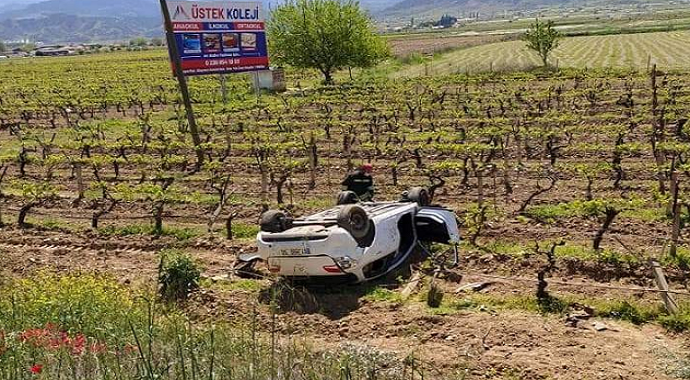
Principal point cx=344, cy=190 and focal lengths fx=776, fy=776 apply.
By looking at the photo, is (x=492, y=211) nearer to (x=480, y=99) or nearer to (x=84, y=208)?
(x=84, y=208)

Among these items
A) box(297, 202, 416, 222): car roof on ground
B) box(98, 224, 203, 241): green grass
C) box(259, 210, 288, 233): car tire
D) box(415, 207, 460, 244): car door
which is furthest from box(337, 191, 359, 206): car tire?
box(98, 224, 203, 241): green grass

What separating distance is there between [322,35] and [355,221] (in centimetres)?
3421

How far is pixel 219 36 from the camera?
34625 mm

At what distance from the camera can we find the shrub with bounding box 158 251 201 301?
10.4 m

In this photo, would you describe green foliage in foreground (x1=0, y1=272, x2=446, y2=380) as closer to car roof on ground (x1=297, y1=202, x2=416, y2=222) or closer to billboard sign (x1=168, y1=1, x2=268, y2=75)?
car roof on ground (x1=297, y1=202, x2=416, y2=222)

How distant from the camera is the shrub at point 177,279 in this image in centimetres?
1038

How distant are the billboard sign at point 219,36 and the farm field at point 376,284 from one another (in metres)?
8.21

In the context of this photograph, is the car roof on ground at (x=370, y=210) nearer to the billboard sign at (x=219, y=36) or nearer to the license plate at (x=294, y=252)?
the license plate at (x=294, y=252)

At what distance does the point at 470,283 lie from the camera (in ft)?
33.7

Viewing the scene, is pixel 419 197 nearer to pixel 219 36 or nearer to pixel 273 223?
pixel 273 223

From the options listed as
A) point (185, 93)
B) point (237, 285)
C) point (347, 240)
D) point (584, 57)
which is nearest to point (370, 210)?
point (347, 240)

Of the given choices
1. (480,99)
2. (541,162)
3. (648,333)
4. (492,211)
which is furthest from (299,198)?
(480,99)

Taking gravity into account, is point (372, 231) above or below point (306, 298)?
above

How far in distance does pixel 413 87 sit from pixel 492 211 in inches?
929
